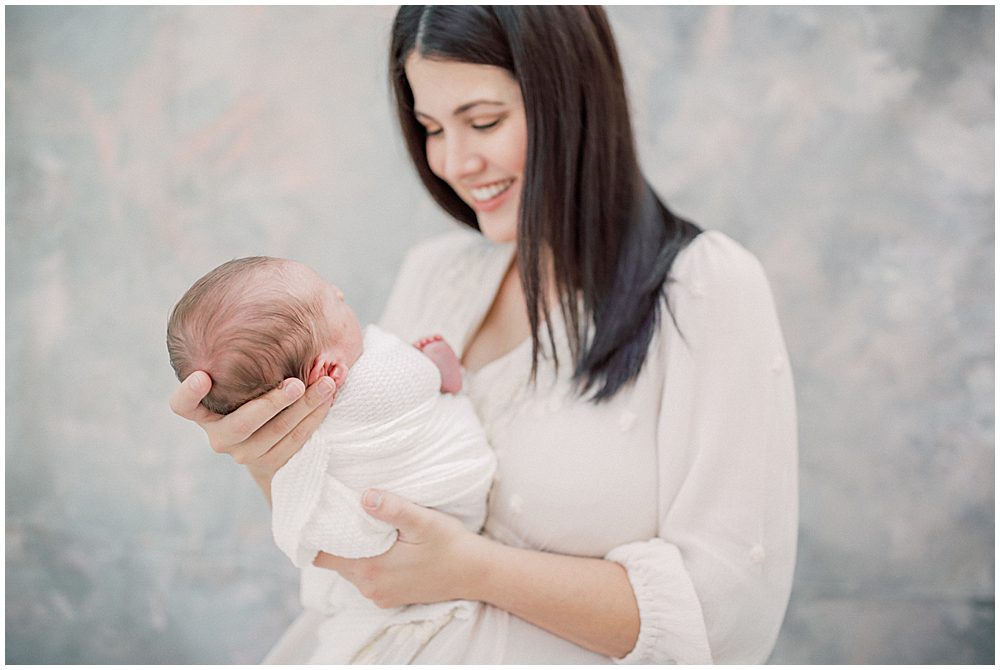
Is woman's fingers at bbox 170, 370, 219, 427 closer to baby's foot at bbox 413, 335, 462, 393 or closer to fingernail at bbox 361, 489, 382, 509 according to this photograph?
fingernail at bbox 361, 489, 382, 509

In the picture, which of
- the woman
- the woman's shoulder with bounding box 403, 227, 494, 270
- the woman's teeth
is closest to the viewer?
the woman

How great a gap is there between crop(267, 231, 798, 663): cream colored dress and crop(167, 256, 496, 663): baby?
62 mm

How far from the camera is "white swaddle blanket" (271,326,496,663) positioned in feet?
2.76

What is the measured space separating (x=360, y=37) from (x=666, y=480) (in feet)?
3.57

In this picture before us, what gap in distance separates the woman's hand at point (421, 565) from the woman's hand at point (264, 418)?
16cm

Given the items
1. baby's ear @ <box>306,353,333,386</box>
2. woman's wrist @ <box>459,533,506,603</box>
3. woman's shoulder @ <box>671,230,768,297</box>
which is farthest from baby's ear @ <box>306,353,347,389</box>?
woman's shoulder @ <box>671,230,768,297</box>

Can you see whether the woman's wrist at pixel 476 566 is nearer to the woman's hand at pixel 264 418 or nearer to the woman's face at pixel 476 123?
the woman's hand at pixel 264 418

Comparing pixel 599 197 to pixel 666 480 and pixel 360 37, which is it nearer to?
pixel 666 480

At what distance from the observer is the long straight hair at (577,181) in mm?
1003

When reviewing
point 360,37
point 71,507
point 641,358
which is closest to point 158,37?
point 360,37

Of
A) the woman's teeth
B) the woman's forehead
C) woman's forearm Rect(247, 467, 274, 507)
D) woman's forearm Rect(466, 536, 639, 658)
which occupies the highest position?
the woman's forehead

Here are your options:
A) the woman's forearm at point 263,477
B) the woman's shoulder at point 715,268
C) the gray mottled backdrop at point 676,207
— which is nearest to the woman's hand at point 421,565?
the woman's forearm at point 263,477

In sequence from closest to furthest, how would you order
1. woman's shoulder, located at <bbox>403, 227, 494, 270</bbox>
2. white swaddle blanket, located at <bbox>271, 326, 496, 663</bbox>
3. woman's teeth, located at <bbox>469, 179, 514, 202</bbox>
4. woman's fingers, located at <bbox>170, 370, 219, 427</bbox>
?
1. woman's fingers, located at <bbox>170, 370, 219, 427</bbox>
2. white swaddle blanket, located at <bbox>271, 326, 496, 663</bbox>
3. woman's teeth, located at <bbox>469, 179, 514, 202</bbox>
4. woman's shoulder, located at <bbox>403, 227, 494, 270</bbox>

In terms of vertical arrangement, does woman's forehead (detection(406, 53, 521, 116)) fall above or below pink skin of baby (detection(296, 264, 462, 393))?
above
